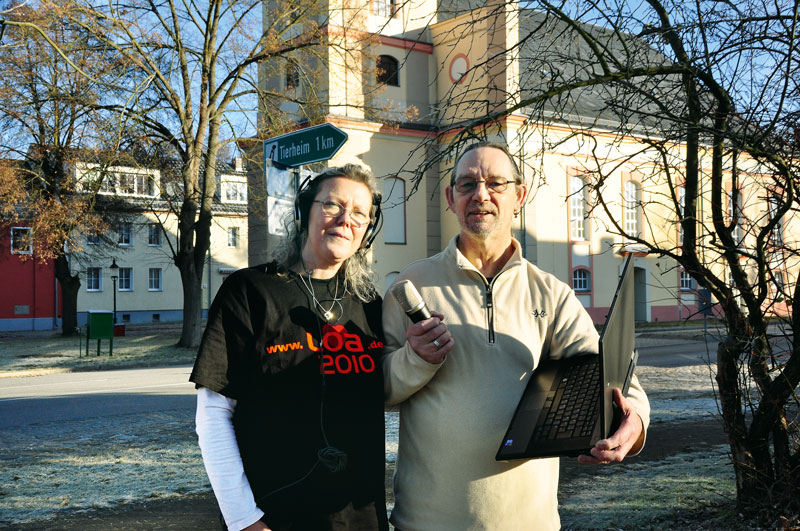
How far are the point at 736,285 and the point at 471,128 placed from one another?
1994 millimetres

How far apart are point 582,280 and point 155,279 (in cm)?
2885

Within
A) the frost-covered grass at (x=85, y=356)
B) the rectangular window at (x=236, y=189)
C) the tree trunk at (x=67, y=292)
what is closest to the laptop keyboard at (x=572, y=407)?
the frost-covered grass at (x=85, y=356)

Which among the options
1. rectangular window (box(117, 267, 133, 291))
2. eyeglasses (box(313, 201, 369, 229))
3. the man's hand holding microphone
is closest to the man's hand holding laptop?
the man's hand holding microphone

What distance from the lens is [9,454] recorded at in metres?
8.09

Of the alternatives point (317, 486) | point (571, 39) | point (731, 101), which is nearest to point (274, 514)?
point (317, 486)

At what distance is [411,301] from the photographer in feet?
7.66

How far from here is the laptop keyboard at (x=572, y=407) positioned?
227cm

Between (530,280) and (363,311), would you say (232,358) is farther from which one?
(530,280)

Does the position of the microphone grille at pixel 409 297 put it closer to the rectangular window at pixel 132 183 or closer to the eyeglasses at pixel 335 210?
the eyeglasses at pixel 335 210

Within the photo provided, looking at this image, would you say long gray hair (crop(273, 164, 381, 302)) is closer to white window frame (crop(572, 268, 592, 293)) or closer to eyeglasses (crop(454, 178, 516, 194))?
eyeglasses (crop(454, 178, 516, 194))

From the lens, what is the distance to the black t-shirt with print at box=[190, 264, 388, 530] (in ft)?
7.89

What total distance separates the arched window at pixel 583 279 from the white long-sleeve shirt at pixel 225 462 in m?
33.9

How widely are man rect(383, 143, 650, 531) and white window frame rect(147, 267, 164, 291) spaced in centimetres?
5003

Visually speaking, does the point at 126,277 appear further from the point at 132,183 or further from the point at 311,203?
the point at 311,203
